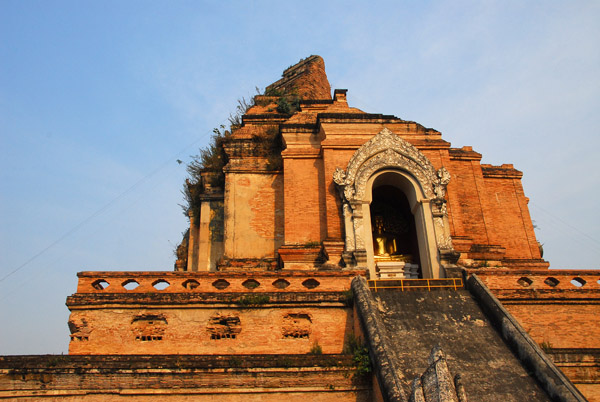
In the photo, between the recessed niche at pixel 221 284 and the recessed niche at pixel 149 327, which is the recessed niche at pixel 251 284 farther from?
the recessed niche at pixel 149 327

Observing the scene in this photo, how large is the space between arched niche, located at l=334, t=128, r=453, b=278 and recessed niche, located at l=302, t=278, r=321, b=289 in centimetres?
206

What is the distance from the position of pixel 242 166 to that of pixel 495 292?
29.7 ft

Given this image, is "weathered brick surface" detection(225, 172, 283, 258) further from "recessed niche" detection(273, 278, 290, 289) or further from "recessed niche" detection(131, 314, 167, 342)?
"recessed niche" detection(131, 314, 167, 342)

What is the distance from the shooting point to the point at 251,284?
1242 cm

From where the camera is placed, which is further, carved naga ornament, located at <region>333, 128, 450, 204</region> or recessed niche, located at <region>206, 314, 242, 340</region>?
carved naga ornament, located at <region>333, 128, 450, 204</region>

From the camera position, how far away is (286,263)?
1542 cm

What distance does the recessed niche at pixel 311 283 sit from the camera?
12664 millimetres

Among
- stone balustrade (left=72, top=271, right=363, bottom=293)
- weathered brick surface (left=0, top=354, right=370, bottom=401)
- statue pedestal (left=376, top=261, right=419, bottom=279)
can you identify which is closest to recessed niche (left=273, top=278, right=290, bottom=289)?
stone balustrade (left=72, top=271, right=363, bottom=293)

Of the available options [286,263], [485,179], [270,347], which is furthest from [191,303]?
[485,179]

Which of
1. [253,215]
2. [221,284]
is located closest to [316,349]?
[221,284]

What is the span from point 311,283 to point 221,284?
80.1 inches

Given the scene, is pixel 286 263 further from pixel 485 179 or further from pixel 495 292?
pixel 485 179

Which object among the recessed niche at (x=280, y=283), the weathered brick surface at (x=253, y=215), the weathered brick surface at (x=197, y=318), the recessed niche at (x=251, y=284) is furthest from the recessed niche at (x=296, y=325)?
the weathered brick surface at (x=253, y=215)

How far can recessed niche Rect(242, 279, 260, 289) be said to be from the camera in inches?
488
